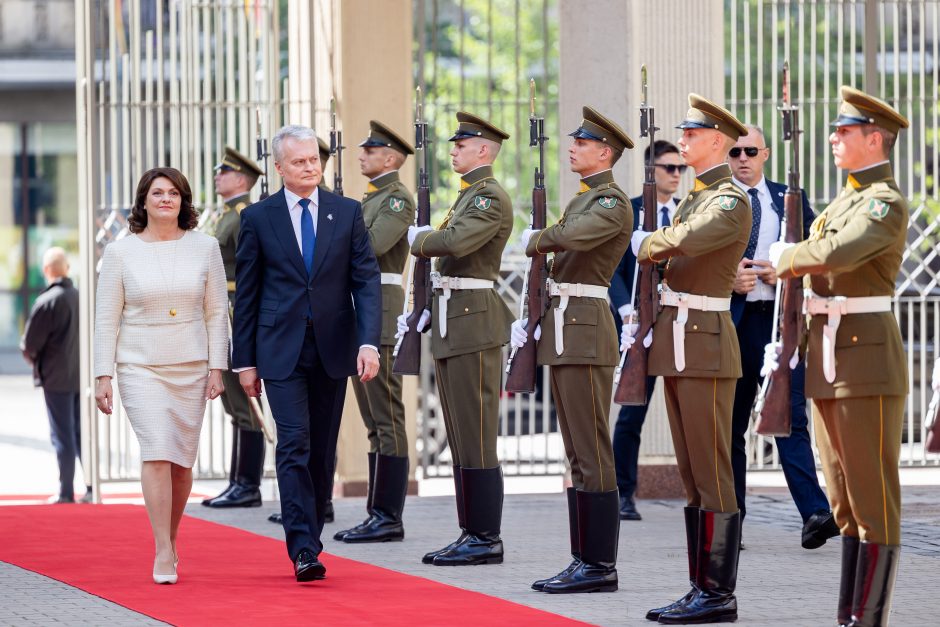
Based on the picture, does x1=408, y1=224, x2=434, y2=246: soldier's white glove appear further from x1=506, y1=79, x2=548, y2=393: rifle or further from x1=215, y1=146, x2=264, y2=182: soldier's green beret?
x1=215, y1=146, x2=264, y2=182: soldier's green beret

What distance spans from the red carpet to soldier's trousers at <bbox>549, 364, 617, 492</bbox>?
1.86 feet

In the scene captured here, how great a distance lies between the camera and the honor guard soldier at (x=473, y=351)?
7.07 m

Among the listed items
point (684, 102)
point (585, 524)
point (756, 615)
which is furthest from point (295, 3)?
point (756, 615)

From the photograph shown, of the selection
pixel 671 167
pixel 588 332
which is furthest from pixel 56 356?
pixel 588 332

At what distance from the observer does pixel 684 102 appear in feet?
31.0

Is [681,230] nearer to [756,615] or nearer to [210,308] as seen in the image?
[756,615]

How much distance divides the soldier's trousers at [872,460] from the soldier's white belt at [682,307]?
2.37 ft

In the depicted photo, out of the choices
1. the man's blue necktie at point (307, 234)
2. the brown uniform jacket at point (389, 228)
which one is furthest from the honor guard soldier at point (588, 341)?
the brown uniform jacket at point (389, 228)

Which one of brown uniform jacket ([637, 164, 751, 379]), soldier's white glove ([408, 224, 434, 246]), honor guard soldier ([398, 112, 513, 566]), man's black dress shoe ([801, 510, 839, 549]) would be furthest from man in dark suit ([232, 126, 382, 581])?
man's black dress shoe ([801, 510, 839, 549])

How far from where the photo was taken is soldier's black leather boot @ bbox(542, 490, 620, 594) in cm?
634

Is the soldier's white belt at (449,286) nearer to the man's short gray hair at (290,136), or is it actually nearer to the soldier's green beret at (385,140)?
the man's short gray hair at (290,136)

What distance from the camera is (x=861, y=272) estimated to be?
519 cm

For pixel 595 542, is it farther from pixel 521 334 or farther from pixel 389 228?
pixel 389 228

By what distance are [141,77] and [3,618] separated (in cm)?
518
